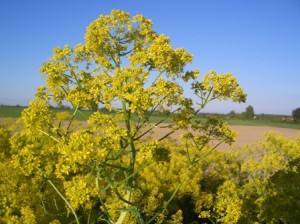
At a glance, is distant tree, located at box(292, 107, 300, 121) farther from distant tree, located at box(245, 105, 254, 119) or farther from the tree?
the tree

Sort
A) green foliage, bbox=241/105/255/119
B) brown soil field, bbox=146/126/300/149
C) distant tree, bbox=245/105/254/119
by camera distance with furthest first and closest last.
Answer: distant tree, bbox=245/105/254/119
green foliage, bbox=241/105/255/119
brown soil field, bbox=146/126/300/149

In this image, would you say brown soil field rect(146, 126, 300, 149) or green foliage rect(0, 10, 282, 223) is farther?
brown soil field rect(146, 126, 300, 149)

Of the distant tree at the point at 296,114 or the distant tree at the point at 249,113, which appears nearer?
the distant tree at the point at 296,114

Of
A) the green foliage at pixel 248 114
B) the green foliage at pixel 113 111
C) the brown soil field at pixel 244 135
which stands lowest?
the brown soil field at pixel 244 135

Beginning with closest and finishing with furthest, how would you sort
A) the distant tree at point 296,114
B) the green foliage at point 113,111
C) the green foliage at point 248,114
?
the green foliage at point 113,111
the distant tree at point 296,114
the green foliage at point 248,114

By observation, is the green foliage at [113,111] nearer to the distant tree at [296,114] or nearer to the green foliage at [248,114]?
the distant tree at [296,114]

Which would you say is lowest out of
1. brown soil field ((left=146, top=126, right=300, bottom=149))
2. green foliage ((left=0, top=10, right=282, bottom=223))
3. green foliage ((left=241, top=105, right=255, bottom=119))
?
brown soil field ((left=146, top=126, right=300, bottom=149))

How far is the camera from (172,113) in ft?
16.5

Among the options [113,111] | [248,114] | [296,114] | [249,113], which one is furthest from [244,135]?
[249,113]

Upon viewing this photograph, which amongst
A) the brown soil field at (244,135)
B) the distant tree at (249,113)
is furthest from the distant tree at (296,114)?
the brown soil field at (244,135)

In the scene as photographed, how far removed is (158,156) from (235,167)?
10.6 meters

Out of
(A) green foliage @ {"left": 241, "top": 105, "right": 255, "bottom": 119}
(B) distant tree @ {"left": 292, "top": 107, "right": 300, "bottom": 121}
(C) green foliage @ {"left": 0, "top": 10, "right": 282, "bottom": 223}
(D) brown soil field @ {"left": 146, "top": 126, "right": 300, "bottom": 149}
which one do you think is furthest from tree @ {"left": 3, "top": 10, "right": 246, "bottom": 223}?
(A) green foliage @ {"left": 241, "top": 105, "right": 255, "bottom": 119}

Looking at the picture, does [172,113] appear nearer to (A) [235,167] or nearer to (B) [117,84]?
(B) [117,84]

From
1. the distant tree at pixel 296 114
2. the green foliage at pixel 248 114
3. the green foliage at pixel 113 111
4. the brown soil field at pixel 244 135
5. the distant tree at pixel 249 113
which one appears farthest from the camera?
the distant tree at pixel 249 113
